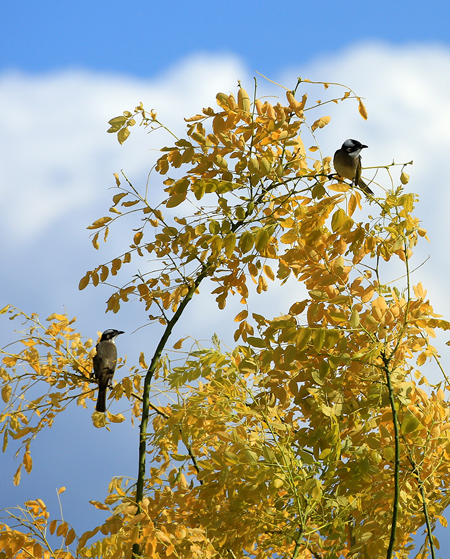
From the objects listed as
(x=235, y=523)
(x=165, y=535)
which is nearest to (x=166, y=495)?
(x=235, y=523)

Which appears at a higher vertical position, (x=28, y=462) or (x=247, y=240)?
(x=28, y=462)

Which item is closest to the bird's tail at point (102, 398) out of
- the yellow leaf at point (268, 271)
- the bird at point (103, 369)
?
the bird at point (103, 369)

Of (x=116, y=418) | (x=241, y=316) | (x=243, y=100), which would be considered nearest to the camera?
(x=243, y=100)

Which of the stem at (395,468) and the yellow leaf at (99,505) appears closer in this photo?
the stem at (395,468)

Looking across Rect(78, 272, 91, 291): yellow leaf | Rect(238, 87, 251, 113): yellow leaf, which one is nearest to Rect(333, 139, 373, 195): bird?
Rect(238, 87, 251, 113): yellow leaf

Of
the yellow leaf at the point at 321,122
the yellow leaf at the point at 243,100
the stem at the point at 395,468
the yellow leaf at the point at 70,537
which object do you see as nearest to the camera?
the stem at the point at 395,468

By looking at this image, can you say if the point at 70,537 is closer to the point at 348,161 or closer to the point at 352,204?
the point at 352,204

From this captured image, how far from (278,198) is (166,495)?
1550mm

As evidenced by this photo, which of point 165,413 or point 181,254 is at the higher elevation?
point 181,254

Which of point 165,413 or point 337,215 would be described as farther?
point 165,413

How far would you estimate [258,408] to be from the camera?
8.44 ft

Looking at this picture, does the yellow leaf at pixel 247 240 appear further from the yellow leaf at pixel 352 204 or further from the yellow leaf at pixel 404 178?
the yellow leaf at pixel 404 178

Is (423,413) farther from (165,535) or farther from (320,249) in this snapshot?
(165,535)

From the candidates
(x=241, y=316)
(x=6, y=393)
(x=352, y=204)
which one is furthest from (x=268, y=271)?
(x=6, y=393)
